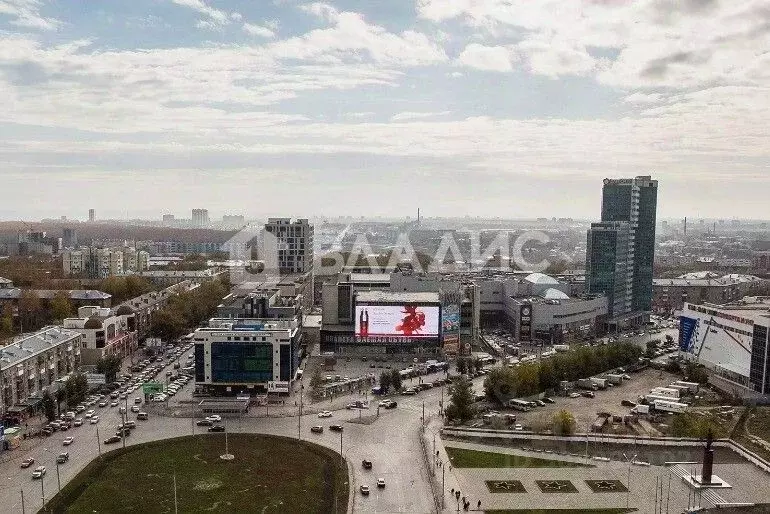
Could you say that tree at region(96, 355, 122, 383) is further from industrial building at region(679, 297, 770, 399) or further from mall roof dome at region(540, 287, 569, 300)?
industrial building at region(679, 297, 770, 399)

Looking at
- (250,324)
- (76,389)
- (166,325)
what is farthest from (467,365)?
(166,325)

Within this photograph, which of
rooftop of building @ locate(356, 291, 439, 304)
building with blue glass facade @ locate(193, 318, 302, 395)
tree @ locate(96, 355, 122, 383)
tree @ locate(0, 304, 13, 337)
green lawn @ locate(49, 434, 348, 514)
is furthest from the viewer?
tree @ locate(0, 304, 13, 337)

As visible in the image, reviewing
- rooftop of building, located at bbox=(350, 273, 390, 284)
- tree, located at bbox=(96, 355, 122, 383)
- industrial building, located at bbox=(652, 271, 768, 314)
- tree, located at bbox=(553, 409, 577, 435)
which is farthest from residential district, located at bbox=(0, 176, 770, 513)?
industrial building, located at bbox=(652, 271, 768, 314)

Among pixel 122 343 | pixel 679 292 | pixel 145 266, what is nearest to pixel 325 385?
pixel 122 343

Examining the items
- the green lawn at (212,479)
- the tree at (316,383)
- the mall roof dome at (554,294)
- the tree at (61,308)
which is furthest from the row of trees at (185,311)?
the mall roof dome at (554,294)

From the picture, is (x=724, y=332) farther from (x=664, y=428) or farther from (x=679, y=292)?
(x=679, y=292)

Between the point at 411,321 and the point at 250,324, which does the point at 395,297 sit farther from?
the point at 250,324
